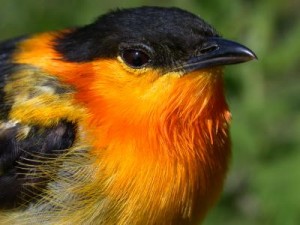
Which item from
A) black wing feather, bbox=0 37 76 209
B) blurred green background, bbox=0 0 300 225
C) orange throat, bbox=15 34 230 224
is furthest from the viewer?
blurred green background, bbox=0 0 300 225

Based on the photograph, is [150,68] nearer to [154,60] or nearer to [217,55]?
[154,60]

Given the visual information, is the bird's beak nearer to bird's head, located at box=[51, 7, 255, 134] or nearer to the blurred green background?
bird's head, located at box=[51, 7, 255, 134]

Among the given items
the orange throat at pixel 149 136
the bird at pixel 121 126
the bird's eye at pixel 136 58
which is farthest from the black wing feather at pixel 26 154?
the bird's eye at pixel 136 58

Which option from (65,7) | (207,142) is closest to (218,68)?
(207,142)

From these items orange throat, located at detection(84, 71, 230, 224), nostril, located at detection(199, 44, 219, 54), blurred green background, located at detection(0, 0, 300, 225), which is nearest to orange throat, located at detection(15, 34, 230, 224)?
orange throat, located at detection(84, 71, 230, 224)

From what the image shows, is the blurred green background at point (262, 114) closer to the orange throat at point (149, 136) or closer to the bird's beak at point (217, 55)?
→ the orange throat at point (149, 136)

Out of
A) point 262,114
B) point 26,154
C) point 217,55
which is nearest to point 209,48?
point 217,55

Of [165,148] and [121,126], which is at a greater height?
[121,126]
